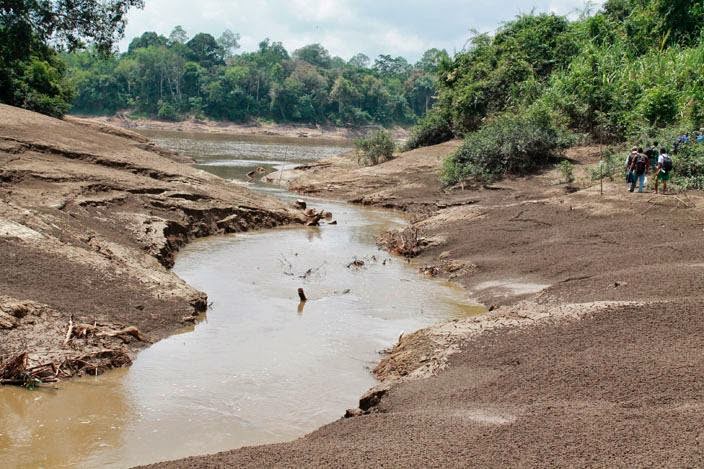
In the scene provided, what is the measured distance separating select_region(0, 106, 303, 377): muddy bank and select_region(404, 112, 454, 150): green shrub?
50.1 ft

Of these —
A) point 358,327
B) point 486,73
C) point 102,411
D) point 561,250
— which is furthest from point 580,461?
point 486,73

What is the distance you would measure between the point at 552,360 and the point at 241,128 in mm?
82758

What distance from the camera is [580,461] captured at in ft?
16.7

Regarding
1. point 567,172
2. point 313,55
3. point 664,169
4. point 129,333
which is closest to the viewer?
point 129,333

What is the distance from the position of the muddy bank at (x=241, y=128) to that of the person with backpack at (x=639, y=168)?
6981 centimetres

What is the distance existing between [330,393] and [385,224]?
14.2m

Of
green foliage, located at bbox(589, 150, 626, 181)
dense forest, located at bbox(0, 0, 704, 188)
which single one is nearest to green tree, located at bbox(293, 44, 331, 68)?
dense forest, located at bbox(0, 0, 704, 188)

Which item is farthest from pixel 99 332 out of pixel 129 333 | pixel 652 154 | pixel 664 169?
pixel 652 154

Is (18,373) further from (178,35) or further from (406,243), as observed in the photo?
(178,35)

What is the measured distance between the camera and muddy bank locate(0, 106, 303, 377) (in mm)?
8922

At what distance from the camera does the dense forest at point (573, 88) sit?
77.2ft

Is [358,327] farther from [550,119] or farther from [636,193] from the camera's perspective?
[550,119]

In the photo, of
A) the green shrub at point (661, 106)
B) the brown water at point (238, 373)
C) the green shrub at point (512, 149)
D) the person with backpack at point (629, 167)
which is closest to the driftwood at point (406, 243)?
the brown water at point (238, 373)

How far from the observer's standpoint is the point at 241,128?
87562 mm
